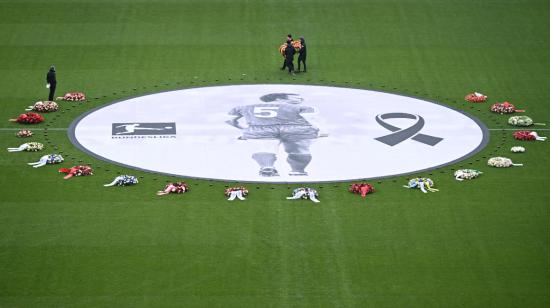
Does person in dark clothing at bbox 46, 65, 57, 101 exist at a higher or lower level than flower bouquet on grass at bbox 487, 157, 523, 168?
higher

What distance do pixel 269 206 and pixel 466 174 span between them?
24.6 ft

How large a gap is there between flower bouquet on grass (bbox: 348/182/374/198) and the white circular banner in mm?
1261

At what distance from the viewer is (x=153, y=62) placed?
182 ft

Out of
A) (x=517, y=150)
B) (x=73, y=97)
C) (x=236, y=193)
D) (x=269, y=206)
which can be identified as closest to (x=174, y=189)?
(x=236, y=193)

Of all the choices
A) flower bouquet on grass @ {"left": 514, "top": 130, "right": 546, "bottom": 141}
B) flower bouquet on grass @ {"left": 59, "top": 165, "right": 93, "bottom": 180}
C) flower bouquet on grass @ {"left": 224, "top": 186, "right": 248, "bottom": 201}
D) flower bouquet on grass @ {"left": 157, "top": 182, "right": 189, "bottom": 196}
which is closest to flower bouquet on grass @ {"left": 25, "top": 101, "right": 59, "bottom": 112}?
flower bouquet on grass @ {"left": 59, "top": 165, "right": 93, "bottom": 180}

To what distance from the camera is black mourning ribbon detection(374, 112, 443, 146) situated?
151 feet

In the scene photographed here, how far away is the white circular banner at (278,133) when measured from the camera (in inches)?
1703

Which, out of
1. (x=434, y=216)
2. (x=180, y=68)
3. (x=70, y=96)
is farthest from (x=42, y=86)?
(x=434, y=216)

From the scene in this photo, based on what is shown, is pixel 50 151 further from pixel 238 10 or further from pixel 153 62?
pixel 238 10

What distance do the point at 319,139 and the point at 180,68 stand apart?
439 inches

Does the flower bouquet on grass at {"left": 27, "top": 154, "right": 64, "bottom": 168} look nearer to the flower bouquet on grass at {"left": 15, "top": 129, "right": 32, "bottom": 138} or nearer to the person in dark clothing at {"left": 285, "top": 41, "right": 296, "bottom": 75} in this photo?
the flower bouquet on grass at {"left": 15, "top": 129, "right": 32, "bottom": 138}

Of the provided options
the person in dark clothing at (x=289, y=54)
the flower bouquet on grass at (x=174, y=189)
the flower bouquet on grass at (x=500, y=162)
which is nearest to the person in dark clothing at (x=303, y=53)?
the person in dark clothing at (x=289, y=54)

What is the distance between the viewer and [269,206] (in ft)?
131

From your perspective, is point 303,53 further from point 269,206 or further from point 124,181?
point 269,206
